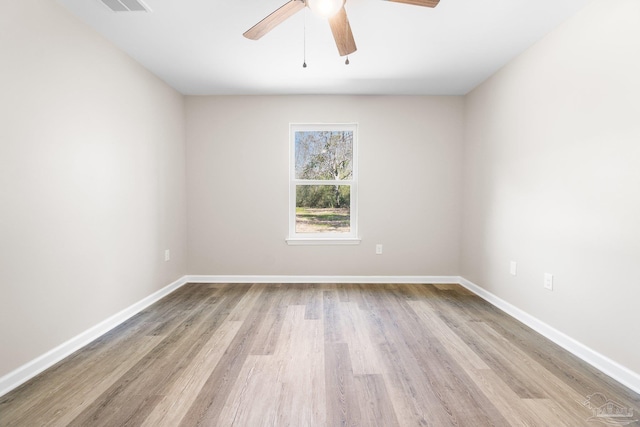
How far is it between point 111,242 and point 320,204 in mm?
2370

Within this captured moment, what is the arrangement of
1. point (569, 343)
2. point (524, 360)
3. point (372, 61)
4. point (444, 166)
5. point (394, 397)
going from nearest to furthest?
point (394, 397) < point (524, 360) < point (569, 343) < point (372, 61) < point (444, 166)

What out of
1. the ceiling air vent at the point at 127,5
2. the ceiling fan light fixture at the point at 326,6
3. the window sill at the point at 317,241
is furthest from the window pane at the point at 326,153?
the ceiling fan light fixture at the point at 326,6

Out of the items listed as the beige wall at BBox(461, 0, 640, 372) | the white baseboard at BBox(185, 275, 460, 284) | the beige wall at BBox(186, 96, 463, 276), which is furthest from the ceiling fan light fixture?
the white baseboard at BBox(185, 275, 460, 284)

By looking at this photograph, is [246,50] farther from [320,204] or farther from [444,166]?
[444,166]

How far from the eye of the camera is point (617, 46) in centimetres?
196

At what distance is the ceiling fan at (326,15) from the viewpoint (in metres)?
1.76

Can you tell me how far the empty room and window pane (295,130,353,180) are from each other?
26 millimetres

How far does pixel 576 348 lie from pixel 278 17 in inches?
118

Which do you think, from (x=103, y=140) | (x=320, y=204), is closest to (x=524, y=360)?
(x=320, y=204)

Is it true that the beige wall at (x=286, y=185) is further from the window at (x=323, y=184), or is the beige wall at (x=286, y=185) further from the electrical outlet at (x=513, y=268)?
the electrical outlet at (x=513, y=268)

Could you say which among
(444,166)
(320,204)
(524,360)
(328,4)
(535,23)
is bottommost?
(524,360)

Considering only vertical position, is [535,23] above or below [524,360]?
above

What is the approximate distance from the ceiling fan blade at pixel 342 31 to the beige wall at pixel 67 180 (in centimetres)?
187

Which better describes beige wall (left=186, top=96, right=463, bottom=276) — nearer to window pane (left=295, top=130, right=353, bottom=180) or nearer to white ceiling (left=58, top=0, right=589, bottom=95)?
window pane (left=295, top=130, right=353, bottom=180)
